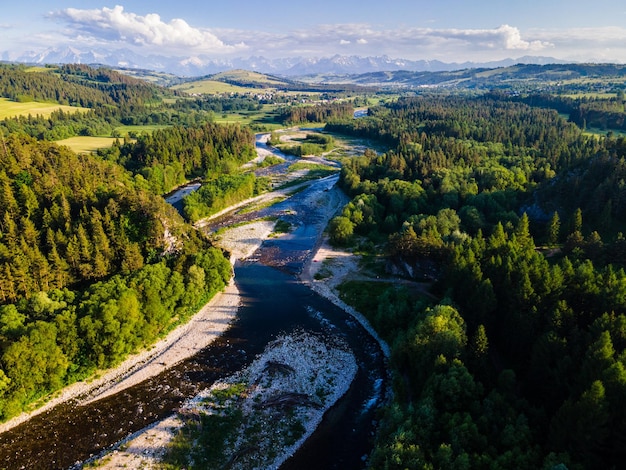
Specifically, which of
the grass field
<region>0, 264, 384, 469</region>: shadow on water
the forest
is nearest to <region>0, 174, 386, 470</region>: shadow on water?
<region>0, 264, 384, 469</region>: shadow on water

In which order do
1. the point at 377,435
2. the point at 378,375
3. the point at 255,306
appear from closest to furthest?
the point at 377,435 < the point at 378,375 < the point at 255,306

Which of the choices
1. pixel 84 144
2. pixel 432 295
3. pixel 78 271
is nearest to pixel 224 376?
pixel 78 271

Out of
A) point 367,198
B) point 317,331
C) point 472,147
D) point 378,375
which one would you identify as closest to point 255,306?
point 317,331

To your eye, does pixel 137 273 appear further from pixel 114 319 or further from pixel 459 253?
pixel 459 253

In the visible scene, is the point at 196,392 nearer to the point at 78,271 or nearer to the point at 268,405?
the point at 268,405

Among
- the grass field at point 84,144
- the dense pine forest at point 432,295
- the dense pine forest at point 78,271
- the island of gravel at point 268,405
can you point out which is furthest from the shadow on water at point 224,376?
the grass field at point 84,144
